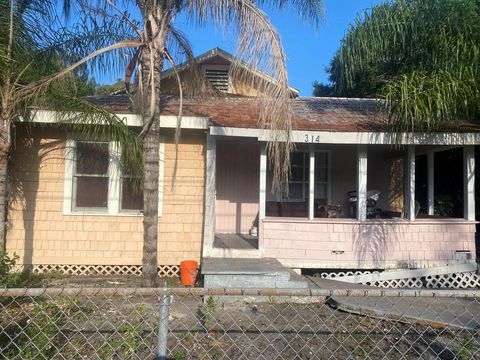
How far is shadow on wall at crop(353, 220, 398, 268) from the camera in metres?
8.62

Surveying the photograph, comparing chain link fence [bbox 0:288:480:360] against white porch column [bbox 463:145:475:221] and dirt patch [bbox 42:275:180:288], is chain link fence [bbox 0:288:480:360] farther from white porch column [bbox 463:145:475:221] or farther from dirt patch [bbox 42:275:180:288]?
white porch column [bbox 463:145:475:221]

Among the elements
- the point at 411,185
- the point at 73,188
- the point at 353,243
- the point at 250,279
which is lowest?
the point at 250,279

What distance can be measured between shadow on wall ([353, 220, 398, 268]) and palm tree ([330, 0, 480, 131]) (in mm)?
1940

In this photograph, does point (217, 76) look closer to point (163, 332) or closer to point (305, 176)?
point (305, 176)

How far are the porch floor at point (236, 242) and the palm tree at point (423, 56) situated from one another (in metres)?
3.59

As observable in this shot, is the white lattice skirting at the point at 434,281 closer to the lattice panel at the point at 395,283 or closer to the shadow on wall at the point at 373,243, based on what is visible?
the lattice panel at the point at 395,283

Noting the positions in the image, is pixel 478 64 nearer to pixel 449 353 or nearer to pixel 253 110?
pixel 253 110

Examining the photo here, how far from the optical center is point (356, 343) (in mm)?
4812

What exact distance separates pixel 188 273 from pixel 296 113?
163 inches

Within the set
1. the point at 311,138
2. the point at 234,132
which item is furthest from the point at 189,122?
the point at 311,138

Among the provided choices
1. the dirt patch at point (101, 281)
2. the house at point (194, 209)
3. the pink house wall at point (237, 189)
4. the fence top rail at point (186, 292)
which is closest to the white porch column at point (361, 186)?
the house at point (194, 209)

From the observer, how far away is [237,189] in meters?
11.0

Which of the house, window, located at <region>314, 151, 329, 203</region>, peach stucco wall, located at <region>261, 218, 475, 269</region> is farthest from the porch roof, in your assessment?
peach stucco wall, located at <region>261, 218, 475, 269</region>

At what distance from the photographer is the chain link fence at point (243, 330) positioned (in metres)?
4.29
